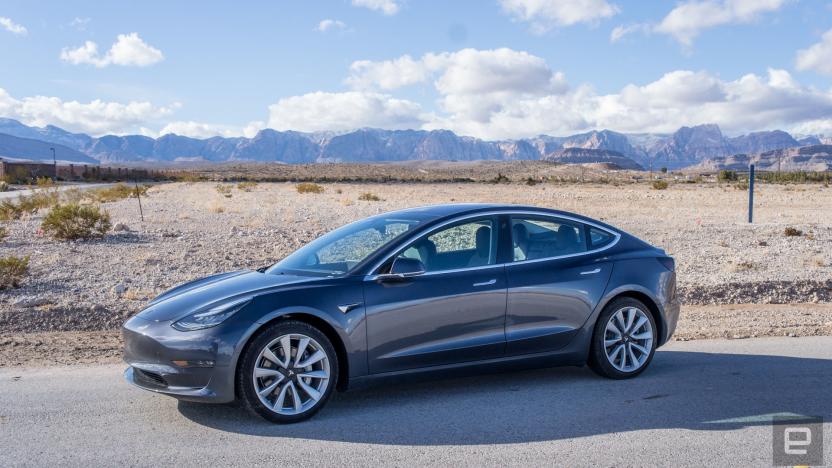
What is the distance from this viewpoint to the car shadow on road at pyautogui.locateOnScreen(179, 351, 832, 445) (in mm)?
5660

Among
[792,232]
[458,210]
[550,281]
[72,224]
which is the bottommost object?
[792,232]

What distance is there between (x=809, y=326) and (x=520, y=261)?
4.73 meters

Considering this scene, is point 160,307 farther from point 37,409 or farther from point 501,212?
point 501,212

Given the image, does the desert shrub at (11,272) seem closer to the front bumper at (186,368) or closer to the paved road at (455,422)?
the paved road at (455,422)

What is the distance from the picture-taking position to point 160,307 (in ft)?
20.2

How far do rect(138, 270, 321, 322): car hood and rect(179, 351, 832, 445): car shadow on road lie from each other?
80 centimetres

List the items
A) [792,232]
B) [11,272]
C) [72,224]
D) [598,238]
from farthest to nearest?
1. [792,232]
2. [72,224]
3. [11,272]
4. [598,238]

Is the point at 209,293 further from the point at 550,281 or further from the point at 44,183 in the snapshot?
the point at 44,183

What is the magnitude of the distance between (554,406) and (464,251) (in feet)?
4.77

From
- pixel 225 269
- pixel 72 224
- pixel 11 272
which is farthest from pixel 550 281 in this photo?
pixel 72 224

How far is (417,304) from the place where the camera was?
6.22 metres

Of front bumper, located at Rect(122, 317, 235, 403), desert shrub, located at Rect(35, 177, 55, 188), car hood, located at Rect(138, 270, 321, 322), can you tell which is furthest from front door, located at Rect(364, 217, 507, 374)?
desert shrub, located at Rect(35, 177, 55, 188)

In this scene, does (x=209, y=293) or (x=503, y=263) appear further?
(x=503, y=263)

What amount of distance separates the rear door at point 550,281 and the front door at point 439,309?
0.54ft
